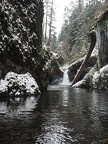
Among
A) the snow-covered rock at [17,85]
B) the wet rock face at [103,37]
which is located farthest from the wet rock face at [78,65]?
the snow-covered rock at [17,85]

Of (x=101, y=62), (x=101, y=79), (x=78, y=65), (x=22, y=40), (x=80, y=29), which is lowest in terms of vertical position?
(x=101, y=79)

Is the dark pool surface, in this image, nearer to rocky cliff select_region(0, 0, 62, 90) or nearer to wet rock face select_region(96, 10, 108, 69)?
rocky cliff select_region(0, 0, 62, 90)

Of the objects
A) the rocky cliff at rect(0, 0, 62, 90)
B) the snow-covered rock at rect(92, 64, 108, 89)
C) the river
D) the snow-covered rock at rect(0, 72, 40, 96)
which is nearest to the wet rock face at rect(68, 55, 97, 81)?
the snow-covered rock at rect(92, 64, 108, 89)

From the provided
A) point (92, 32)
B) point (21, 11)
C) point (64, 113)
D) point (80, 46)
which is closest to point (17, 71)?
point (21, 11)

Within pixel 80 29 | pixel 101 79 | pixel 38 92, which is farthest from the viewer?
pixel 80 29

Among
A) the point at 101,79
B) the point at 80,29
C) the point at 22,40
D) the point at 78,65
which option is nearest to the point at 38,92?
the point at 22,40

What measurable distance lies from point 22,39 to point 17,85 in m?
4.62

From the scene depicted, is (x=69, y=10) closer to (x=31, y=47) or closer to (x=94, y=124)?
(x=31, y=47)

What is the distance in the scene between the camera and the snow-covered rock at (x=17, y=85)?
16.5 metres

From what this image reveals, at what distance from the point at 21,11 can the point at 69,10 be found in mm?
66369

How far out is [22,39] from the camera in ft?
66.5

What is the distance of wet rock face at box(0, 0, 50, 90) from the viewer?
17797mm

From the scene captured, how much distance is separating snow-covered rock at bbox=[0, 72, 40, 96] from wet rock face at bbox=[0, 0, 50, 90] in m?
0.52

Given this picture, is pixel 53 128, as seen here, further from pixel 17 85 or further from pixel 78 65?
pixel 78 65
